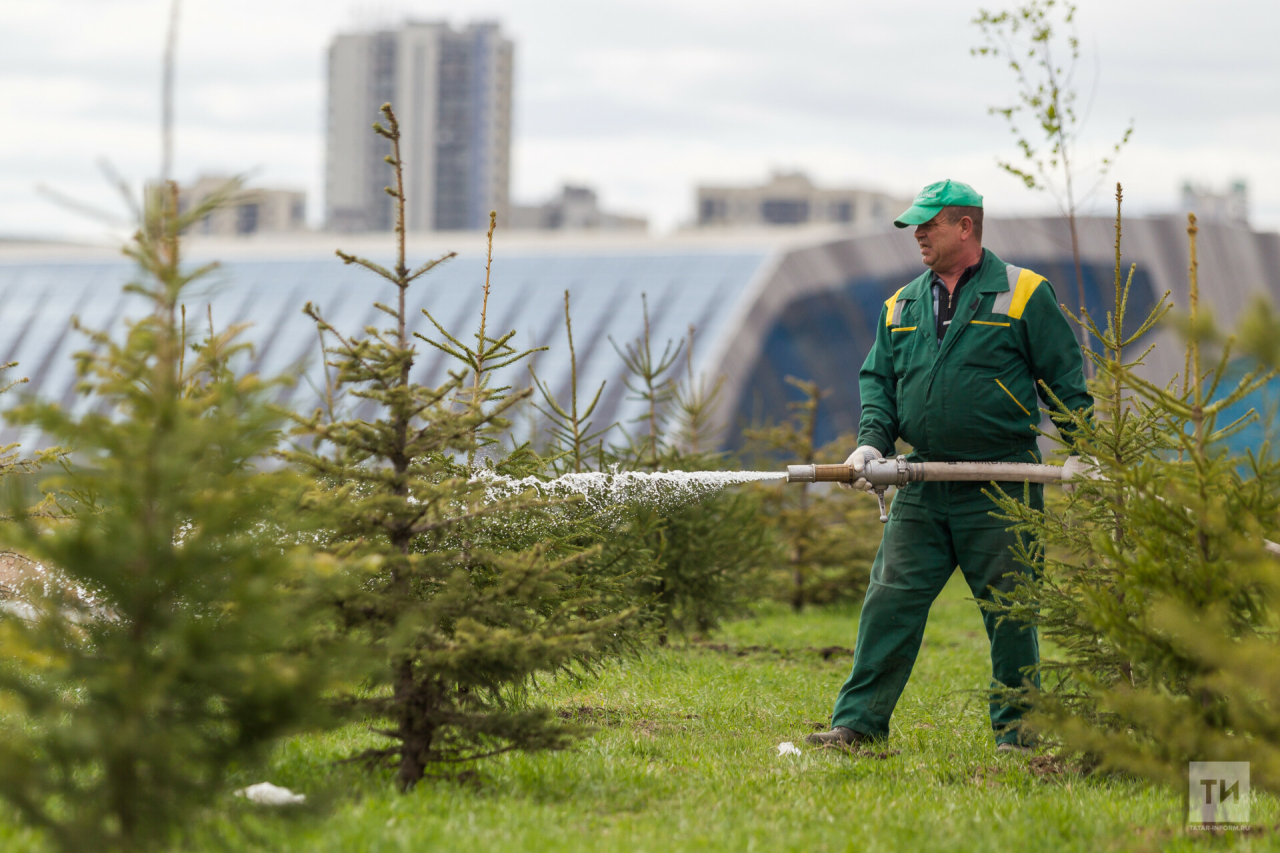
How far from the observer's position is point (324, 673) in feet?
10.0

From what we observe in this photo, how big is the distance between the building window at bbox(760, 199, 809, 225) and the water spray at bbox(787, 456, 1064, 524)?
14076 cm

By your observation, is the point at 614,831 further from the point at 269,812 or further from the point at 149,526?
the point at 149,526

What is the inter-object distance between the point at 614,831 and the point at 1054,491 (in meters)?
6.45

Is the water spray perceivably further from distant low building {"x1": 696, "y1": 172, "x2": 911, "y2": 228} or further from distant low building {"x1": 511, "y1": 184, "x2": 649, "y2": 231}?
distant low building {"x1": 696, "y1": 172, "x2": 911, "y2": 228}

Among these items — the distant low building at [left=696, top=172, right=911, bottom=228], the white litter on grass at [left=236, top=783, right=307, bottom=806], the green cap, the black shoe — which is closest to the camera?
the white litter on grass at [left=236, top=783, right=307, bottom=806]

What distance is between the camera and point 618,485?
5.73 meters

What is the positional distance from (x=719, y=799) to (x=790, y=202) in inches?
5670

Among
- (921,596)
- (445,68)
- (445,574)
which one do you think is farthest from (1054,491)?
(445,68)

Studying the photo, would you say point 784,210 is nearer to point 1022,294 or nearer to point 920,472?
point 1022,294

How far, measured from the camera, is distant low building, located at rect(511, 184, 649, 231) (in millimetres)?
105938

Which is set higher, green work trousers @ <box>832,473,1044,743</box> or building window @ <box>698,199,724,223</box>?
building window @ <box>698,199,724,223</box>

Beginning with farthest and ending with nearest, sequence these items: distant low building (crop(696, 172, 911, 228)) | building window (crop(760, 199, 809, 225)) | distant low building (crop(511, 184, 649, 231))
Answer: building window (crop(760, 199, 809, 225))
distant low building (crop(696, 172, 911, 228))
distant low building (crop(511, 184, 649, 231))

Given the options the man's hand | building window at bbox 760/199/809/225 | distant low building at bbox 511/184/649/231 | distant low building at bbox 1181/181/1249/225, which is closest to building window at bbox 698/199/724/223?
building window at bbox 760/199/809/225

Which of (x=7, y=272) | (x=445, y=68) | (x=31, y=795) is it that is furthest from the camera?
(x=445, y=68)
